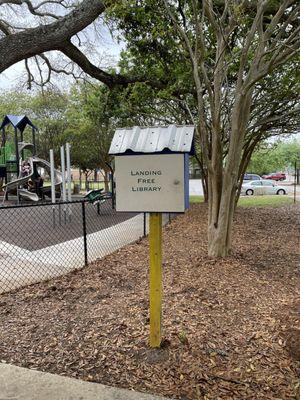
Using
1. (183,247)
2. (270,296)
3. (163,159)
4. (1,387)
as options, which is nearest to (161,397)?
(1,387)

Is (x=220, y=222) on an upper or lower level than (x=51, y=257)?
upper

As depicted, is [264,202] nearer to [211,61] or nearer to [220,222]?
[211,61]

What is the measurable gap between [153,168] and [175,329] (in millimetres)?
1502

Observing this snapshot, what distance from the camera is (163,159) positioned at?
2.88 meters

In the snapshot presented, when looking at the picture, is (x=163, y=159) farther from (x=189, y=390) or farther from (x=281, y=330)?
(x=281, y=330)

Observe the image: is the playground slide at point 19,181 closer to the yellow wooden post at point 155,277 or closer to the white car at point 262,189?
the yellow wooden post at point 155,277

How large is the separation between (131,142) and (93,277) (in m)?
2.78

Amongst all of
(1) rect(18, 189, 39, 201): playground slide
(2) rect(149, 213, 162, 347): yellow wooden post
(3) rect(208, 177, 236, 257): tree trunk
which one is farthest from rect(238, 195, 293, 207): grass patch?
(2) rect(149, 213, 162, 347): yellow wooden post

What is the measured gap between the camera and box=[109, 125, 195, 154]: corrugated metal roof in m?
2.84

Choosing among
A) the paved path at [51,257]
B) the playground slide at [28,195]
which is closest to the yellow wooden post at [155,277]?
the paved path at [51,257]

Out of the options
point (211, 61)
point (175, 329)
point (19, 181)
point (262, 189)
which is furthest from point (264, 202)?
point (175, 329)

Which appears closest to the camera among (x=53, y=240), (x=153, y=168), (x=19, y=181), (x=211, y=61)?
(x=153, y=168)

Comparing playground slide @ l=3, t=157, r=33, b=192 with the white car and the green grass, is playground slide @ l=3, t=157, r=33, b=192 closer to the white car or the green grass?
the green grass

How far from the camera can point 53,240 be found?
859cm
